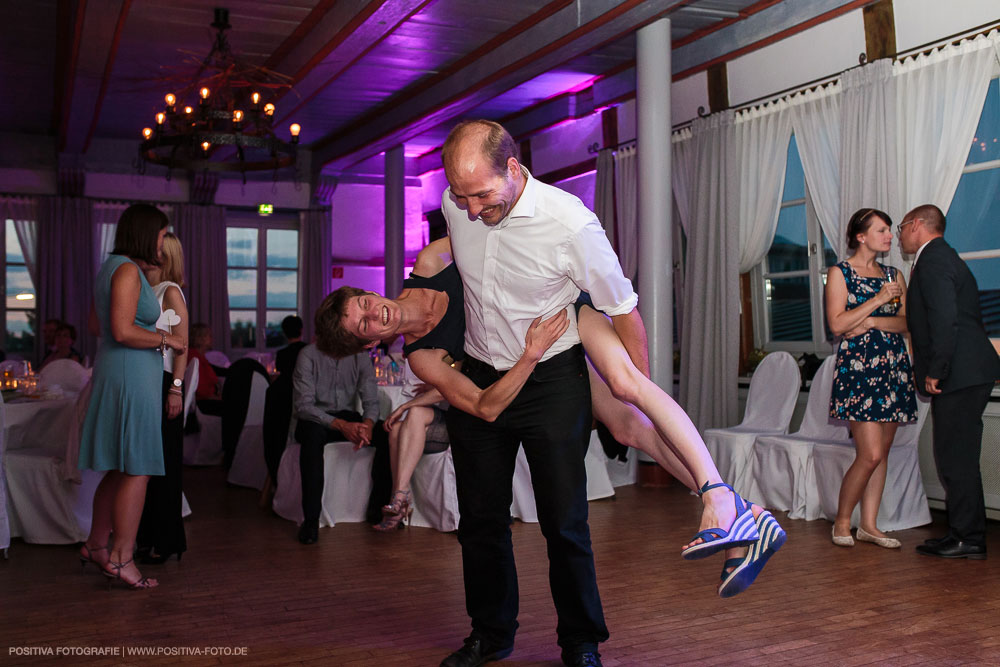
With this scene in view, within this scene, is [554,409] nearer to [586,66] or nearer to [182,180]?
[586,66]

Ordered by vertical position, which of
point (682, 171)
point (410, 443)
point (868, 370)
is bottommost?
point (410, 443)

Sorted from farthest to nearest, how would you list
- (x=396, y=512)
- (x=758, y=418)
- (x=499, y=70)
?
(x=499, y=70) < (x=758, y=418) < (x=396, y=512)

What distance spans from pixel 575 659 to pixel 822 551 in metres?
2.32

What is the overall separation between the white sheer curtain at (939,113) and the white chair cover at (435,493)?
3259 millimetres

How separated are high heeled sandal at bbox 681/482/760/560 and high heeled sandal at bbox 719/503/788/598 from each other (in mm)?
29

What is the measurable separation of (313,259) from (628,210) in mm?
5778

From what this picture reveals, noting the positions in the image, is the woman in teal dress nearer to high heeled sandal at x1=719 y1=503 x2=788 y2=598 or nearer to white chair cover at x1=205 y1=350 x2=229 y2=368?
high heeled sandal at x1=719 y1=503 x2=788 y2=598

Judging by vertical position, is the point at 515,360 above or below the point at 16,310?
below

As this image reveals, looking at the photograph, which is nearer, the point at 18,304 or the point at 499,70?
the point at 499,70

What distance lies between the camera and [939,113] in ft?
18.4

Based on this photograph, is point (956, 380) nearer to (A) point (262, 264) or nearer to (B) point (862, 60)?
(B) point (862, 60)

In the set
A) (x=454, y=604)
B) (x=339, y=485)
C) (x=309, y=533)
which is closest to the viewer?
(x=454, y=604)

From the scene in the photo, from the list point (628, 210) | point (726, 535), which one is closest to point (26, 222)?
point (628, 210)

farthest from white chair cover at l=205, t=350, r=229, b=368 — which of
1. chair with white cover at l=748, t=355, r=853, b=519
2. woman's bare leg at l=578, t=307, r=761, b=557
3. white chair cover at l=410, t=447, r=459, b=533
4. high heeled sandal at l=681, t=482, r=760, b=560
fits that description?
high heeled sandal at l=681, t=482, r=760, b=560
